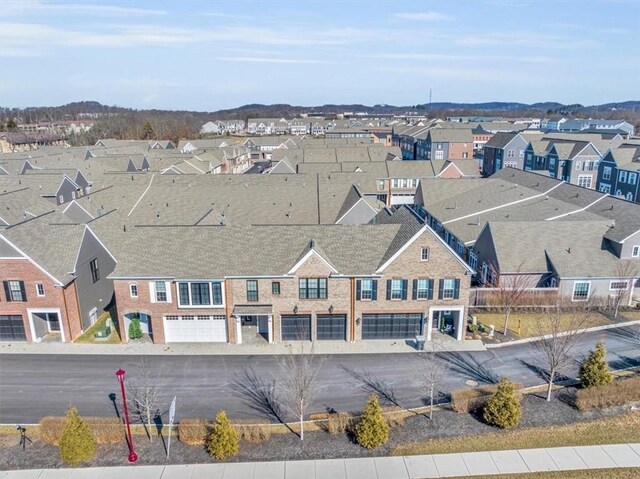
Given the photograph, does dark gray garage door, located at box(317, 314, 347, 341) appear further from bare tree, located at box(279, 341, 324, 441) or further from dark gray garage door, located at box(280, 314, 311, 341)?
bare tree, located at box(279, 341, 324, 441)

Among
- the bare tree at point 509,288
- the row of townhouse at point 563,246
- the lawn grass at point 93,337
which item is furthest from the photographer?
the row of townhouse at point 563,246

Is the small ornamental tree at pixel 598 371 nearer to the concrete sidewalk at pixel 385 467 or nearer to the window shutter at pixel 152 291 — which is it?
the concrete sidewalk at pixel 385 467

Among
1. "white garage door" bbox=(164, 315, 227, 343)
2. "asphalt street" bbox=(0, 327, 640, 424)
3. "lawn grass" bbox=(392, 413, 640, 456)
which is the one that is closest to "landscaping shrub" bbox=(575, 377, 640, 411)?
"lawn grass" bbox=(392, 413, 640, 456)

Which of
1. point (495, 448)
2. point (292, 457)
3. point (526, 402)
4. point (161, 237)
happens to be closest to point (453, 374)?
point (526, 402)

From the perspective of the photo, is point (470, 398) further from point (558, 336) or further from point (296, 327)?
point (296, 327)

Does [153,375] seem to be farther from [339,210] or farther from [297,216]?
[339,210]

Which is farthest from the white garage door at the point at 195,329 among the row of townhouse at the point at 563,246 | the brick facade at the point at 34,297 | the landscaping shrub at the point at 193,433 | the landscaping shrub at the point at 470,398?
the row of townhouse at the point at 563,246
